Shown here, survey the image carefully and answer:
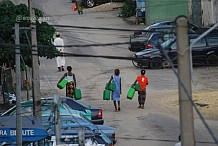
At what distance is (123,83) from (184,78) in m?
22.1

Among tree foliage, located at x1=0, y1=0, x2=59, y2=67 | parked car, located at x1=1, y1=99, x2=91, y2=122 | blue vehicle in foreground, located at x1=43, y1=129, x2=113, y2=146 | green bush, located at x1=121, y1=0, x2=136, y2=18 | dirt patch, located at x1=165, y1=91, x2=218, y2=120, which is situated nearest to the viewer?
blue vehicle in foreground, located at x1=43, y1=129, x2=113, y2=146

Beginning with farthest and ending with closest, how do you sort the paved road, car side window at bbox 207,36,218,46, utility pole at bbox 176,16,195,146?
car side window at bbox 207,36,218,46, the paved road, utility pole at bbox 176,16,195,146

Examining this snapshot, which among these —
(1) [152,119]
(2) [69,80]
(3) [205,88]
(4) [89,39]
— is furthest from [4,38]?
(4) [89,39]

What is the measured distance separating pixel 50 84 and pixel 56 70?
3.24m

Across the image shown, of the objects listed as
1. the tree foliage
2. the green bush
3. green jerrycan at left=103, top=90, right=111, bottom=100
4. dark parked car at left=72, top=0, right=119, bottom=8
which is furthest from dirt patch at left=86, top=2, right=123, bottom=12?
green jerrycan at left=103, top=90, right=111, bottom=100

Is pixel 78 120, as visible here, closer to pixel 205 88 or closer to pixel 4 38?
pixel 4 38

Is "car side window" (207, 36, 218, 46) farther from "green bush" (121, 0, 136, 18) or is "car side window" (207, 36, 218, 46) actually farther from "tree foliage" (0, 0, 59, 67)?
"green bush" (121, 0, 136, 18)

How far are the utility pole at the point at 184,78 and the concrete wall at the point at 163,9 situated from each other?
122 ft

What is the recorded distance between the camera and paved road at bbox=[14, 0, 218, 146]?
24.5 metres

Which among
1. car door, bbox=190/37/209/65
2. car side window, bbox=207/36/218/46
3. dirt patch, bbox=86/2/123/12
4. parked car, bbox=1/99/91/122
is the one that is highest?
dirt patch, bbox=86/2/123/12

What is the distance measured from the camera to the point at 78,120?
21875mm

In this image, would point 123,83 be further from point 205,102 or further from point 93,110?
point 93,110

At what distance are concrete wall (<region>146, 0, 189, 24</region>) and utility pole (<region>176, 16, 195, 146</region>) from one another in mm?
37113

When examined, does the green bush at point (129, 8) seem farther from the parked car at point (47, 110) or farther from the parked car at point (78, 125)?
the parked car at point (78, 125)
